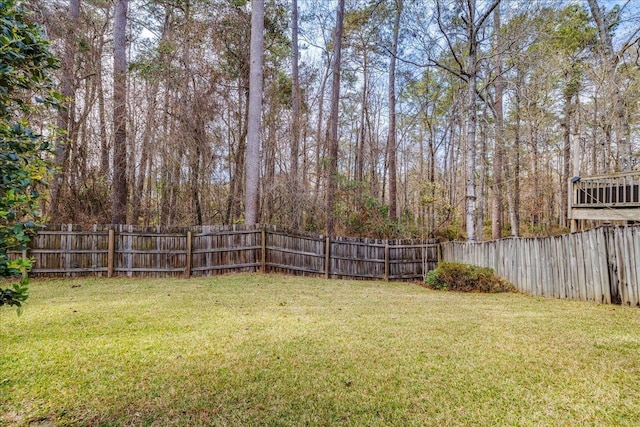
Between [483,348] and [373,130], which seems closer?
[483,348]

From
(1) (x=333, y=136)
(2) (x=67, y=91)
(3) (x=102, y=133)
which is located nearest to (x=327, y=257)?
(1) (x=333, y=136)

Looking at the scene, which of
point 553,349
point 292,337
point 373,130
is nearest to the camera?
point 553,349

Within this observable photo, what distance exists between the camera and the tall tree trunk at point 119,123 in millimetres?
7809

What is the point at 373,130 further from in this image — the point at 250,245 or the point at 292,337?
the point at 292,337

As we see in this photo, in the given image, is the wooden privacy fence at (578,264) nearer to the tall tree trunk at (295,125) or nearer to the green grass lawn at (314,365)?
the green grass lawn at (314,365)

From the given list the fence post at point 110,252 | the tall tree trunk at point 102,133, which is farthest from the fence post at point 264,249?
the tall tree trunk at point 102,133

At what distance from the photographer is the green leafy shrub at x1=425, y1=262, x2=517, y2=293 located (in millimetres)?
6281

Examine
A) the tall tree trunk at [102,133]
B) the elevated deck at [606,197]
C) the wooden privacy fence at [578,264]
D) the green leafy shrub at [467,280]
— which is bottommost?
the green leafy shrub at [467,280]

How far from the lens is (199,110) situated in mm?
8867

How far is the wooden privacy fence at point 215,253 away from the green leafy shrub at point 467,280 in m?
1.89

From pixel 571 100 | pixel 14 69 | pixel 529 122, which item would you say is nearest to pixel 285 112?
pixel 529 122

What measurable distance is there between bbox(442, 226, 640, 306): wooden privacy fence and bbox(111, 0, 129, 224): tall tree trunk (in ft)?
30.7

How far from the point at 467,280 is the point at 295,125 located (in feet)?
23.6

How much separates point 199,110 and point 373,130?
36.5ft
